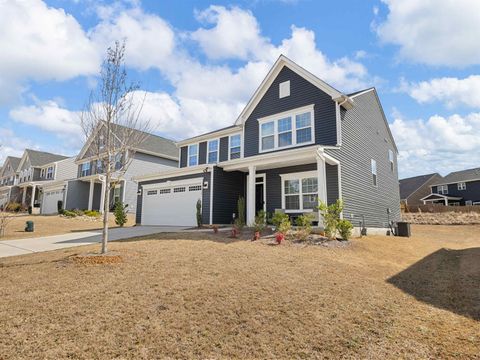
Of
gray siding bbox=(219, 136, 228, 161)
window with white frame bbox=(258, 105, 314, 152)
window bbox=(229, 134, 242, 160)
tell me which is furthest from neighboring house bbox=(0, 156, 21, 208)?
window with white frame bbox=(258, 105, 314, 152)

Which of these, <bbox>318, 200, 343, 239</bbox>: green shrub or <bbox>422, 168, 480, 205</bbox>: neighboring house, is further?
<bbox>422, 168, 480, 205</bbox>: neighboring house

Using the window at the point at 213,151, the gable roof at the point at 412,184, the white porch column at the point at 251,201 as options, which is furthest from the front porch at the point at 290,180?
the gable roof at the point at 412,184

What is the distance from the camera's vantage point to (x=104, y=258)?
719 centimetres

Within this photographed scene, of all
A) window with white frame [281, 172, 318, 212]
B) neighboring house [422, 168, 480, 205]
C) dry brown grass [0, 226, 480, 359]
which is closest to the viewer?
dry brown grass [0, 226, 480, 359]

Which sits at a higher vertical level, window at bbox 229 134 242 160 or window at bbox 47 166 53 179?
window at bbox 47 166 53 179

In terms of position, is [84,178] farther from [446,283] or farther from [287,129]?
[446,283]

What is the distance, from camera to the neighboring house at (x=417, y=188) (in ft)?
146

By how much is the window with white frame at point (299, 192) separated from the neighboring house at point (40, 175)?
28536 mm

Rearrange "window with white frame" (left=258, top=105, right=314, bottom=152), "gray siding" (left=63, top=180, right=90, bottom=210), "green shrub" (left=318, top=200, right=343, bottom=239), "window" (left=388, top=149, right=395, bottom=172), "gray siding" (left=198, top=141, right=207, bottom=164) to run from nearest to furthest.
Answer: "green shrub" (left=318, top=200, right=343, bottom=239), "window with white frame" (left=258, top=105, right=314, bottom=152), "gray siding" (left=198, top=141, right=207, bottom=164), "window" (left=388, top=149, right=395, bottom=172), "gray siding" (left=63, top=180, right=90, bottom=210)

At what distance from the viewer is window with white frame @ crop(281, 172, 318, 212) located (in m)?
14.4

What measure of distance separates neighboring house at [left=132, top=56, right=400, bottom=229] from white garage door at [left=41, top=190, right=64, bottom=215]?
17.7 m

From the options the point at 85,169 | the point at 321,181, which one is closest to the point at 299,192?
the point at 321,181

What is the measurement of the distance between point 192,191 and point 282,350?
14.0m

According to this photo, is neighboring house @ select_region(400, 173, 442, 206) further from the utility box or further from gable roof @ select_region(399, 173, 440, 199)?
the utility box
